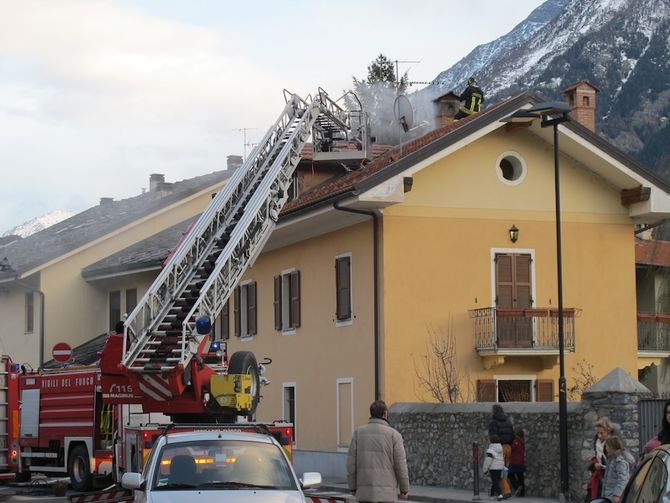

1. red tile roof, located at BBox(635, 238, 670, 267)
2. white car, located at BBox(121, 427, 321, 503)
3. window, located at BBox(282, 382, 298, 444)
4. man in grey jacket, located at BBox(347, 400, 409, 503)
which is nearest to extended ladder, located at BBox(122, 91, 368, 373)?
window, located at BBox(282, 382, 298, 444)

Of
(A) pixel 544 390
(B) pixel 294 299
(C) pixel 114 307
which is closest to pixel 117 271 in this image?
(C) pixel 114 307

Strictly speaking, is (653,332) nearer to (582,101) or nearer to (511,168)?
(582,101)

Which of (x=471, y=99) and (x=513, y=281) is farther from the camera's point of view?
(x=471, y=99)

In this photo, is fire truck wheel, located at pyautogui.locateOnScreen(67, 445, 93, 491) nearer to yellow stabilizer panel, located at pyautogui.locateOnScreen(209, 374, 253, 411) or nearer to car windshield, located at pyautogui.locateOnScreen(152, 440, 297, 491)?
yellow stabilizer panel, located at pyautogui.locateOnScreen(209, 374, 253, 411)

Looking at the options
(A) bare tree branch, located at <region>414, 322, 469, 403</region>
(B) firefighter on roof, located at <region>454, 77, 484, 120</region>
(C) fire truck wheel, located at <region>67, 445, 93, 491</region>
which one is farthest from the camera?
(B) firefighter on roof, located at <region>454, 77, 484, 120</region>

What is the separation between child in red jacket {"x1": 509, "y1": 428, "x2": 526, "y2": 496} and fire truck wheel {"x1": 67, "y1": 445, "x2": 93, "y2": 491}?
26.5 feet

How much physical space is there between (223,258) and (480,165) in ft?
27.6

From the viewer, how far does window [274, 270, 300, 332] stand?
113ft

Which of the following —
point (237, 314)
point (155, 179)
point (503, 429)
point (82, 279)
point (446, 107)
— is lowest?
point (503, 429)

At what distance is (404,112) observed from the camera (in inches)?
1492

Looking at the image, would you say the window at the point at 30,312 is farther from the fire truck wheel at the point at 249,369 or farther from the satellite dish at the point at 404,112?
the fire truck wheel at the point at 249,369

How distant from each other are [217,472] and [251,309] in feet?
81.8

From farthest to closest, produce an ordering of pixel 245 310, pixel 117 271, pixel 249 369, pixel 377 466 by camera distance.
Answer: pixel 117 271 → pixel 245 310 → pixel 249 369 → pixel 377 466

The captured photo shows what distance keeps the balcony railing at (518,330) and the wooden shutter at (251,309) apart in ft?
26.6
